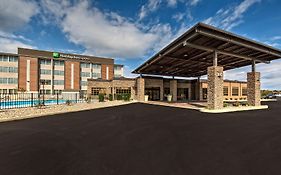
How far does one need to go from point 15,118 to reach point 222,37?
17.4 meters

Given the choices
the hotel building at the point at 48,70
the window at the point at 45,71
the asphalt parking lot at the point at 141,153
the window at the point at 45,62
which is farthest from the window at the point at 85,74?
the asphalt parking lot at the point at 141,153

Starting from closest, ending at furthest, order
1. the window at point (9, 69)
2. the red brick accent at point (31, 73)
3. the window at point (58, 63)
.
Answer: the window at point (9, 69), the red brick accent at point (31, 73), the window at point (58, 63)

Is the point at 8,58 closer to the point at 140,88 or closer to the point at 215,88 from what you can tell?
the point at 140,88

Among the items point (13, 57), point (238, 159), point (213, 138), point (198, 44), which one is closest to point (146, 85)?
point (198, 44)

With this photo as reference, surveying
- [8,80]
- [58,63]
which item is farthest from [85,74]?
[8,80]

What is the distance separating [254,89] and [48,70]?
168 feet

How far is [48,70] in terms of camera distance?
44.8m

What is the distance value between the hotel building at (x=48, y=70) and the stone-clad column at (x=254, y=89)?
105 ft

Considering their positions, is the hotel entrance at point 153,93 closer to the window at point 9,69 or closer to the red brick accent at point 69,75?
the red brick accent at point 69,75

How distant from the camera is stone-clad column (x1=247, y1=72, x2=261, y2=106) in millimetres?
17000

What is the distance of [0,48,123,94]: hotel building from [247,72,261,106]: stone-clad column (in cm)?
3209

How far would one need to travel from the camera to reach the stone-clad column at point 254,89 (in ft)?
55.8

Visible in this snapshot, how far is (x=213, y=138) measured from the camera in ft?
18.2

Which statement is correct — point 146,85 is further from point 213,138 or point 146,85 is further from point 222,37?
point 213,138
